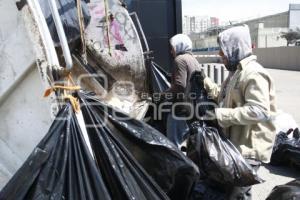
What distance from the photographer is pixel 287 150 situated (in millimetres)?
4270

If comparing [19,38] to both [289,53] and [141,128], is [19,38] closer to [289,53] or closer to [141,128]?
[141,128]

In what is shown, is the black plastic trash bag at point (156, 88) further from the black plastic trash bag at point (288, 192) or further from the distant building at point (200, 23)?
the distant building at point (200, 23)

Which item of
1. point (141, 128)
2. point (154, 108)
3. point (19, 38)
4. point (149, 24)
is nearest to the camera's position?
point (19, 38)

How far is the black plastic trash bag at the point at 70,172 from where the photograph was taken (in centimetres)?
169

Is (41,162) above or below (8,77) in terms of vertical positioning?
below

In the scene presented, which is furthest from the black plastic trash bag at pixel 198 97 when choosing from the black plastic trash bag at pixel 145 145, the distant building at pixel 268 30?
the distant building at pixel 268 30

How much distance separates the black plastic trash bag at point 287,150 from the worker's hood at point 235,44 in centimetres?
203

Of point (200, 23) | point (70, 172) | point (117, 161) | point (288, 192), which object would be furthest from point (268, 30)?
point (70, 172)

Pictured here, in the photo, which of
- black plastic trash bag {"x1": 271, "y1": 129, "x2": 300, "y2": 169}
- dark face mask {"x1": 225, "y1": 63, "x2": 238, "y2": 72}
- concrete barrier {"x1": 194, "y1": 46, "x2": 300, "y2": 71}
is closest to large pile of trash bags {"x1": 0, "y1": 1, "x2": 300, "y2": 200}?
dark face mask {"x1": 225, "y1": 63, "x2": 238, "y2": 72}

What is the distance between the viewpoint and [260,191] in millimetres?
3820

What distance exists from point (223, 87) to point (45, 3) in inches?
51.6

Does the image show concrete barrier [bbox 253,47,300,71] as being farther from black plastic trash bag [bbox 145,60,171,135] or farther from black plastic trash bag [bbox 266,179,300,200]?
black plastic trash bag [bbox 266,179,300,200]

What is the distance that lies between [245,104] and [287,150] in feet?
7.00

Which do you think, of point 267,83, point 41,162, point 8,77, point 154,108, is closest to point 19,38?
point 8,77
